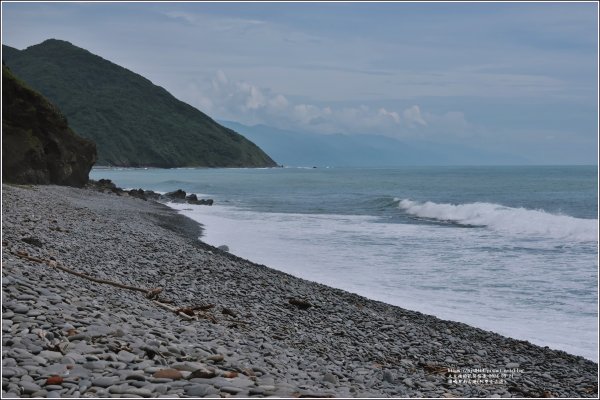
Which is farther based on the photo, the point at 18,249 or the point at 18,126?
the point at 18,126

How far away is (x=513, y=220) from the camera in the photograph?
127 feet

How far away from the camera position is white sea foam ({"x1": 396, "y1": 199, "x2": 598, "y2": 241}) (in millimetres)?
32625

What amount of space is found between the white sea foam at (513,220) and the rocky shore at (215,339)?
71.8 ft

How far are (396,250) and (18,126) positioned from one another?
25031 mm

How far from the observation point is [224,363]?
6.82m

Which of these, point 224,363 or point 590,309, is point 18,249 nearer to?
point 224,363

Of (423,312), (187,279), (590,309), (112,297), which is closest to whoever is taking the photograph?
(112,297)

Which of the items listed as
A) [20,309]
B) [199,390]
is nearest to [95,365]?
[199,390]

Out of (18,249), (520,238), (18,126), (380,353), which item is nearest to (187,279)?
(18,249)

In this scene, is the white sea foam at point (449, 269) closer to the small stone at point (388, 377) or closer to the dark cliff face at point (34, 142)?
the small stone at point (388, 377)

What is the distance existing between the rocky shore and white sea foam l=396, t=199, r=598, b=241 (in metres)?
21.9

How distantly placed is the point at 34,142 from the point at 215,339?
1297 inches

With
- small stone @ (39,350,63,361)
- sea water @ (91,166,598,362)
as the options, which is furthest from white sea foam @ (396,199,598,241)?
small stone @ (39,350,63,361)

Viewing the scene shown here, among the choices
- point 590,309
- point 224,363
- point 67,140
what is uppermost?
point 67,140
